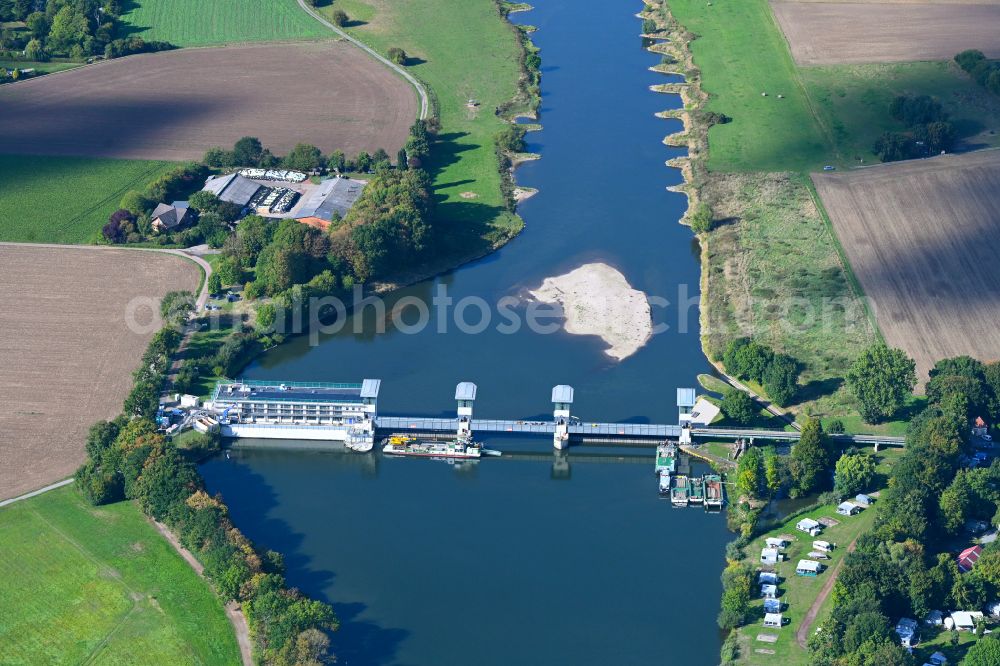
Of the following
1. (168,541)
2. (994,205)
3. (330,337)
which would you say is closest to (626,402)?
(330,337)

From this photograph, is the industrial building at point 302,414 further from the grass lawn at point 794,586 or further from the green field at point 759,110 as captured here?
the green field at point 759,110

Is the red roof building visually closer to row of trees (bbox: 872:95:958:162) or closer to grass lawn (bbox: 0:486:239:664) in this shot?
Result: grass lawn (bbox: 0:486:239:664)

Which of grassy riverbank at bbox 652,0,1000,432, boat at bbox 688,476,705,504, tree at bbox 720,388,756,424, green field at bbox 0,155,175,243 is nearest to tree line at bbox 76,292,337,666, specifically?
boat at bbox 688,476,705,504

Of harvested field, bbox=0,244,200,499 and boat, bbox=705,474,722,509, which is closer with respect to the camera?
boat, bbox=705,474,722,509

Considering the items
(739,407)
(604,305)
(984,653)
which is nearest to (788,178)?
(604,305)

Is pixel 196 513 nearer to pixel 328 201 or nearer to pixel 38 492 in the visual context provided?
pixel 38 492

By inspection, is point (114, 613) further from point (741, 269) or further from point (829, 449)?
point (741, 269)

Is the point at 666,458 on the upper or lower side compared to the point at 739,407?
lower
